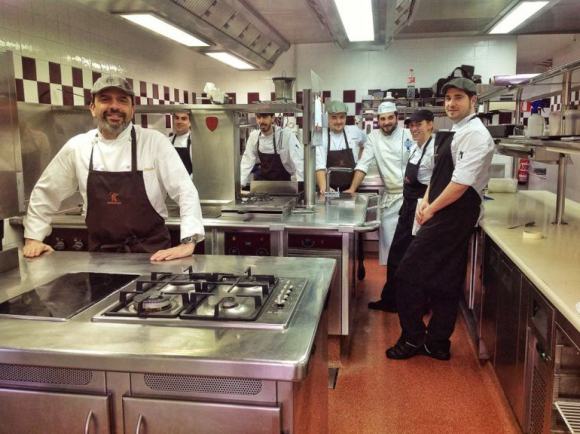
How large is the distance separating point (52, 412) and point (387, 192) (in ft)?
12.8

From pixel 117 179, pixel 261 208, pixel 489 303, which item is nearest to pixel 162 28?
pixel 261 208

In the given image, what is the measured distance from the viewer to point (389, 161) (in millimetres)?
4844

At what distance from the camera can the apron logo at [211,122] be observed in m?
3.86

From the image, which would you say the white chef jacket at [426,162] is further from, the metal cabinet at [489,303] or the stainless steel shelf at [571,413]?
the stainless steel shelf at [571,413]

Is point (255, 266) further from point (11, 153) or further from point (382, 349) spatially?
point (382, 349)

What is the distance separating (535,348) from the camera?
2.26 metres

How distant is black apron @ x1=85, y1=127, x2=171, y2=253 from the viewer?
2.61 metres

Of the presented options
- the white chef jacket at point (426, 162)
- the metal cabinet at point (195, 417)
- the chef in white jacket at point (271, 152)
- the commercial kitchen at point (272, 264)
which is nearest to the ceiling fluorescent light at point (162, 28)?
the commercial kitchen at point (272, 264)

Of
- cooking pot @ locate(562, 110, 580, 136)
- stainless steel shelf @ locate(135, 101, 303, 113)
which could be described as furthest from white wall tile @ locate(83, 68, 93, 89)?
→ cooking pot @ locate(562, 110, 580, 136)

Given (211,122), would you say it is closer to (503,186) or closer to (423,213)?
(423,213)

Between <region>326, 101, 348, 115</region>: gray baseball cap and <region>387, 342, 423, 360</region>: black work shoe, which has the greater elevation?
<region>326, 101, 348, 115</region>: gray baseball cap

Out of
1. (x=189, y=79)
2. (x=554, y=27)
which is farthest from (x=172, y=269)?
(x=554, y=27)

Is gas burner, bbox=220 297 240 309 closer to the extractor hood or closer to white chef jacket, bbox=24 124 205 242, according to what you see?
white chef jacket, bbox=24 124 205 242

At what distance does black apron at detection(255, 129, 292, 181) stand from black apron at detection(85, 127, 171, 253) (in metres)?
2.63
